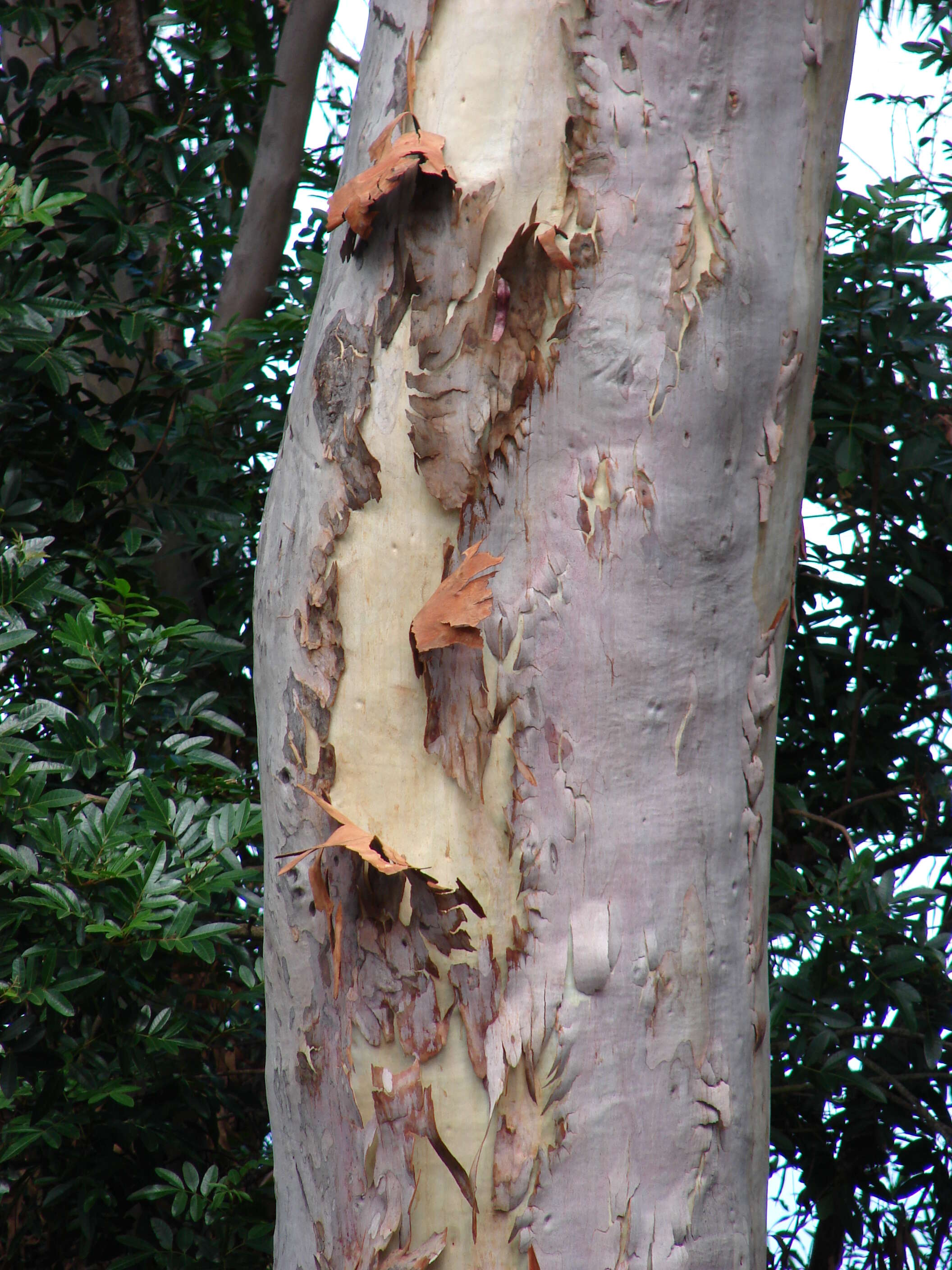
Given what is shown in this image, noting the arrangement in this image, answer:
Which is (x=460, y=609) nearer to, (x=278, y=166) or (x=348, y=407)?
(x=348, y=407)

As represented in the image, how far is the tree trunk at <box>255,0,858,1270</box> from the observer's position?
2.68ft

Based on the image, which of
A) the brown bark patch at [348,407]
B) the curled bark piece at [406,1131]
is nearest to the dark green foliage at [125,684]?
the curled bark piece at [406,1131]

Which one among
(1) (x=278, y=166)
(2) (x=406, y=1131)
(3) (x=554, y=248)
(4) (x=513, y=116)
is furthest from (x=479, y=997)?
(1) (x=278, y=166)

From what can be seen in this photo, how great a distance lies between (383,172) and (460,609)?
349 millimetres

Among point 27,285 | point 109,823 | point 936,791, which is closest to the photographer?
point 109,823

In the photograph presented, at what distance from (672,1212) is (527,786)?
0.33 m

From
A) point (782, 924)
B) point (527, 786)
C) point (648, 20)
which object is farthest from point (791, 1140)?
point (648, 20)

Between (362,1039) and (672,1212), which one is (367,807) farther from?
(672,1212)

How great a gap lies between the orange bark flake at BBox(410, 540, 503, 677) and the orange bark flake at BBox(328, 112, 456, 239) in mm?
293

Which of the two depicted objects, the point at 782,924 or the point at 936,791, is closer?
the point at 782,924

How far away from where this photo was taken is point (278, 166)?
2555 millimetres

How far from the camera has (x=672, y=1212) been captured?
810mm

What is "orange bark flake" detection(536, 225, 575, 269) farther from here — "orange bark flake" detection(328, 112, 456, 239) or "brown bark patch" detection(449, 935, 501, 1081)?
"brown bark patch" detection(449, 935, 501, 1081)

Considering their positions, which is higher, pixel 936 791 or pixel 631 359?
pixel 631 359
